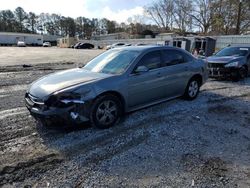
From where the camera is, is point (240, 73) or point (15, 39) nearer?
point (240, 73)

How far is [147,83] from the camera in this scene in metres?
5.73

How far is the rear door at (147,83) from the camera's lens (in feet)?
17.9

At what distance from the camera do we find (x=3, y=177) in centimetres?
342

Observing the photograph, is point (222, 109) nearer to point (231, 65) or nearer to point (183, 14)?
point (231, 65)

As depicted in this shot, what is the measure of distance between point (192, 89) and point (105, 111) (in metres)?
3.25

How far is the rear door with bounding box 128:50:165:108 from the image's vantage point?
5441 mm

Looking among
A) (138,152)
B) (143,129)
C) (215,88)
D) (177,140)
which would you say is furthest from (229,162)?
(215,88)

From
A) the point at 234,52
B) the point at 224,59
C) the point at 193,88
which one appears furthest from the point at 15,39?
the point at 193,88

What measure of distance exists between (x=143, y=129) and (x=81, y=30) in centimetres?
11683

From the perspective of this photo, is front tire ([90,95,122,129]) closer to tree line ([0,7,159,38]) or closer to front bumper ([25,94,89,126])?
front bumper ([25,94,89,126])

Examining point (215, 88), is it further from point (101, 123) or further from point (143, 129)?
point (101, 123)

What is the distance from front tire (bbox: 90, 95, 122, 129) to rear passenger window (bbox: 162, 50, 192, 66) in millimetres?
1855

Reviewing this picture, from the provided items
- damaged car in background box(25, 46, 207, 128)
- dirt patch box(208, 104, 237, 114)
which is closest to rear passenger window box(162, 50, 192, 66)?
damaged car in background box(25, 46, 207, 128)

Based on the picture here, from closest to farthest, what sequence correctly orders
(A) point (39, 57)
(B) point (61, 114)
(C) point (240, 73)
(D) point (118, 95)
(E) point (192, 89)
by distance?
(B) point (61, 114)
(D) point (118, 95)
(E) point (192, 89)
(C) point (240, 73)
(A) point (39, 57)
